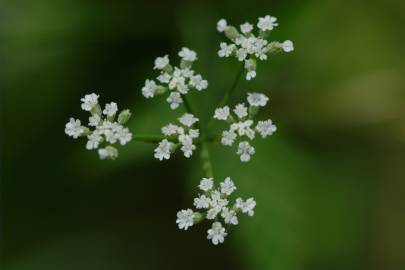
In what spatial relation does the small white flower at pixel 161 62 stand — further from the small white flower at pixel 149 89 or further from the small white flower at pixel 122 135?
the small white flower at pixel 122 135

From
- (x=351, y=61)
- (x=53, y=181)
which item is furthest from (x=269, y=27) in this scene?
(x=53, y=181)

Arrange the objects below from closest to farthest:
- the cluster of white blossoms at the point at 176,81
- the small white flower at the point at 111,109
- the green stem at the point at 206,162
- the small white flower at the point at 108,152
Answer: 1. the small white flower at the point at 108,152
2. the small white flower at the point at 111,109
3. the cluster of white blossoms at the point at 176,81
4. the green stem at the point at 206,162

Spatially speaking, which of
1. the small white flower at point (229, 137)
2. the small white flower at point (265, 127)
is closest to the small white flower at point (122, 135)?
the small white flower at point (229, 137)

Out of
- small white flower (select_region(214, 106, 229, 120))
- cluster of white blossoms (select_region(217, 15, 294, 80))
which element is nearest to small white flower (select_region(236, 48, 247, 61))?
cluster of white blossoms (select_region(217, 15, 294, 80))

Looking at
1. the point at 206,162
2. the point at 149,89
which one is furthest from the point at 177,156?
the point at 149,89

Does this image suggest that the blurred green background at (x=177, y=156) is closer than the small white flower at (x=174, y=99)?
No

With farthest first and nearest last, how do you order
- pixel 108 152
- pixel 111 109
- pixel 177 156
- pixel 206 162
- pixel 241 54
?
pixel 177 156 < pixel 206 162 < pixel 241 54 < pixel 111 109 < pixel 108 152

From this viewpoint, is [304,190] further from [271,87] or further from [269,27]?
[269,27]

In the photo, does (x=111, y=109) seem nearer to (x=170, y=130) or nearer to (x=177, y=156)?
(x=170, y=130)

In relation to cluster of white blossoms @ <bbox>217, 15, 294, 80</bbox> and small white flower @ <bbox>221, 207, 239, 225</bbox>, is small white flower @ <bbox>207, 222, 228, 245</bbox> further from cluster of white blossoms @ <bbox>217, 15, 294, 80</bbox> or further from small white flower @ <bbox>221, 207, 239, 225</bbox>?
cluster of white blossoms @ <bbox>217, 15, 294, 80</bbox>
